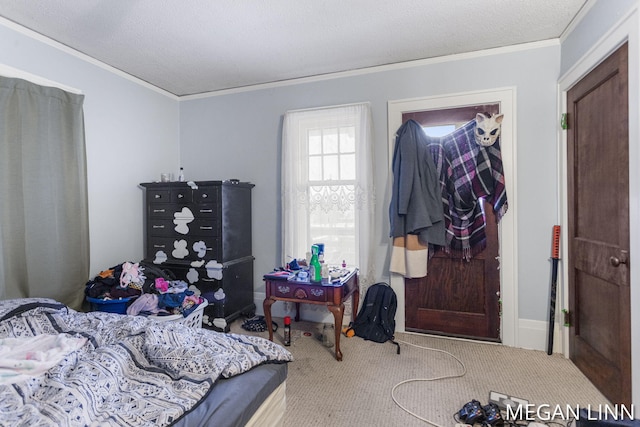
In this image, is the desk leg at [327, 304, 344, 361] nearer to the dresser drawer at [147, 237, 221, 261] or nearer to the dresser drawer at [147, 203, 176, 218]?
the dresser drawer at [147, 237, 221, 261]

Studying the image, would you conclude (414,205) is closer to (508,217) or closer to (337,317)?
(508,217)

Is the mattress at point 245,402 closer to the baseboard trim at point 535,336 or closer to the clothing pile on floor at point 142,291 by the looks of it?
the clothing pile on floor at point 142,291

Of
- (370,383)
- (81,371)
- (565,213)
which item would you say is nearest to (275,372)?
(81,371)

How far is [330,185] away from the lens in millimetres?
3158

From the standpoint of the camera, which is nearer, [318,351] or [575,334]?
[575,334]

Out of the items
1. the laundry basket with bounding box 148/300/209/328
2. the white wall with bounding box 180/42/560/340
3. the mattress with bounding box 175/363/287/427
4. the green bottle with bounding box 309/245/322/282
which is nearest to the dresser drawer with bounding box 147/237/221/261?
the laundry basket with bounding box 148/300/209/328

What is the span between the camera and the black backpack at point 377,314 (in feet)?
9.45

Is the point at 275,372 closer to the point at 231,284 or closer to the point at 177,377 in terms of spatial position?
the point at 177,377

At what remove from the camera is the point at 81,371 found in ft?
3.81

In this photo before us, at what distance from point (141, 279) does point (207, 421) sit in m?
2.01

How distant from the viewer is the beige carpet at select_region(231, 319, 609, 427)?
1.88m

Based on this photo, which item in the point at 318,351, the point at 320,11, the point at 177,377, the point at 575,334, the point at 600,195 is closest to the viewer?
the point at 177,377

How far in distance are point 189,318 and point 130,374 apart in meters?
1.39

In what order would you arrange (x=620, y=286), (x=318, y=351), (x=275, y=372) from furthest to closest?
1. (x=318, y=351)
2. (x=620, y=286)
3. (x=275, y=372)
